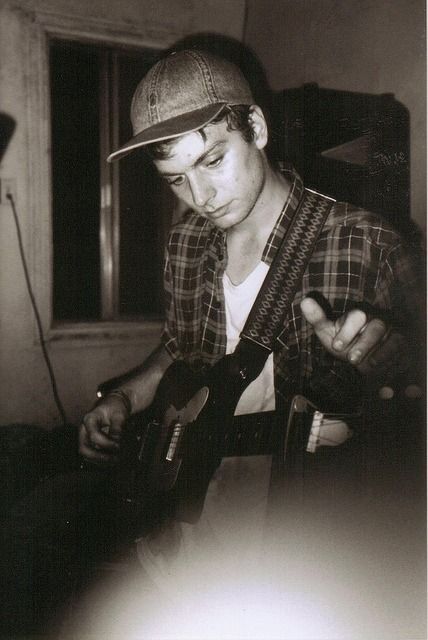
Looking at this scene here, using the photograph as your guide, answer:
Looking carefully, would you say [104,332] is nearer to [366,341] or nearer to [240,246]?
[240,246]

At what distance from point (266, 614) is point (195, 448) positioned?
0.44 metres

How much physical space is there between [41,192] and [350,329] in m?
2.66

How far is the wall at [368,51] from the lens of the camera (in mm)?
1658

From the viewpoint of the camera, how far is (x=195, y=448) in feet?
4.21

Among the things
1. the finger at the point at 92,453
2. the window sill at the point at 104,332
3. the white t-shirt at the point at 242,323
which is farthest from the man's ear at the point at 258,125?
the window sill at the point at 104,332

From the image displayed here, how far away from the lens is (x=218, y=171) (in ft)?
4.37

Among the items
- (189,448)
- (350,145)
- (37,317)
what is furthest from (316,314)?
(37,317)

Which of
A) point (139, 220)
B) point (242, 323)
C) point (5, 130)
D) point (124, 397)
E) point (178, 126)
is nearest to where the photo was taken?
point (178, 126)

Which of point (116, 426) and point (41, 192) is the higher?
point (41, 192)

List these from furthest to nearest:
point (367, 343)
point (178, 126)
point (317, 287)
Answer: point (317, 287) < point (178, 126) < point (367, 343)

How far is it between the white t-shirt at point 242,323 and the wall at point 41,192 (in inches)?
75.5

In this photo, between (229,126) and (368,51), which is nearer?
(229,126)

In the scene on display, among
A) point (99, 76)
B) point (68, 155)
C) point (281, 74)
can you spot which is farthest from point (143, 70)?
point (281, 74)

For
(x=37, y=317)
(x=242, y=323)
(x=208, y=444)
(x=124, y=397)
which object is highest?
(x=242, y=323)
